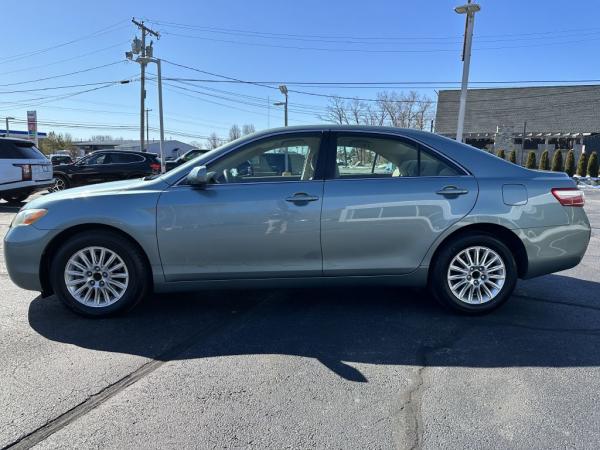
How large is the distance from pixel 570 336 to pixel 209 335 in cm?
288

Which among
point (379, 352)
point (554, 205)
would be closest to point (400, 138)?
point (554, 205)

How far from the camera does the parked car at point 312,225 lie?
3852 millimetres

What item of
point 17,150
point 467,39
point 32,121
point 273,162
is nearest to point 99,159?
point 17,150

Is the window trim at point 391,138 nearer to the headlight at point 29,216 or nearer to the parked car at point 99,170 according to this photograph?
the headlight at point 29,216

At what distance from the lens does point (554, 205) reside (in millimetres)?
4051

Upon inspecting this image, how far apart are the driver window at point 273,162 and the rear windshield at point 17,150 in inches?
378

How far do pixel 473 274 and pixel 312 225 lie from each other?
1500 millimetres

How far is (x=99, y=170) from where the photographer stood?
15.4 m

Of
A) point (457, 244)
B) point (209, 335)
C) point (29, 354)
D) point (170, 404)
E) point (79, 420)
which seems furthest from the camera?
point (457, 244)

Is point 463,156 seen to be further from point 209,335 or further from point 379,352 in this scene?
point 209,335

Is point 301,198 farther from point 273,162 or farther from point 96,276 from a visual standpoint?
point 96,276

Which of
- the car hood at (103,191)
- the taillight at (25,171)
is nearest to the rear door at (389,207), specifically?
the car hood at (103,191)

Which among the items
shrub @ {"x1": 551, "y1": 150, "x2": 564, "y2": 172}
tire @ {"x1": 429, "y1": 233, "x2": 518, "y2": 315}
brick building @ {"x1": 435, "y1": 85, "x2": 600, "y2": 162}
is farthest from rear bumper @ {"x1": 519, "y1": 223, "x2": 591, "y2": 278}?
brick building @ {"x1": 435, "y1": 85, "x2": 600, "y2": 162}

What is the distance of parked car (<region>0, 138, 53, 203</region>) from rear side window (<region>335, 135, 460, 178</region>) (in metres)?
10.1
